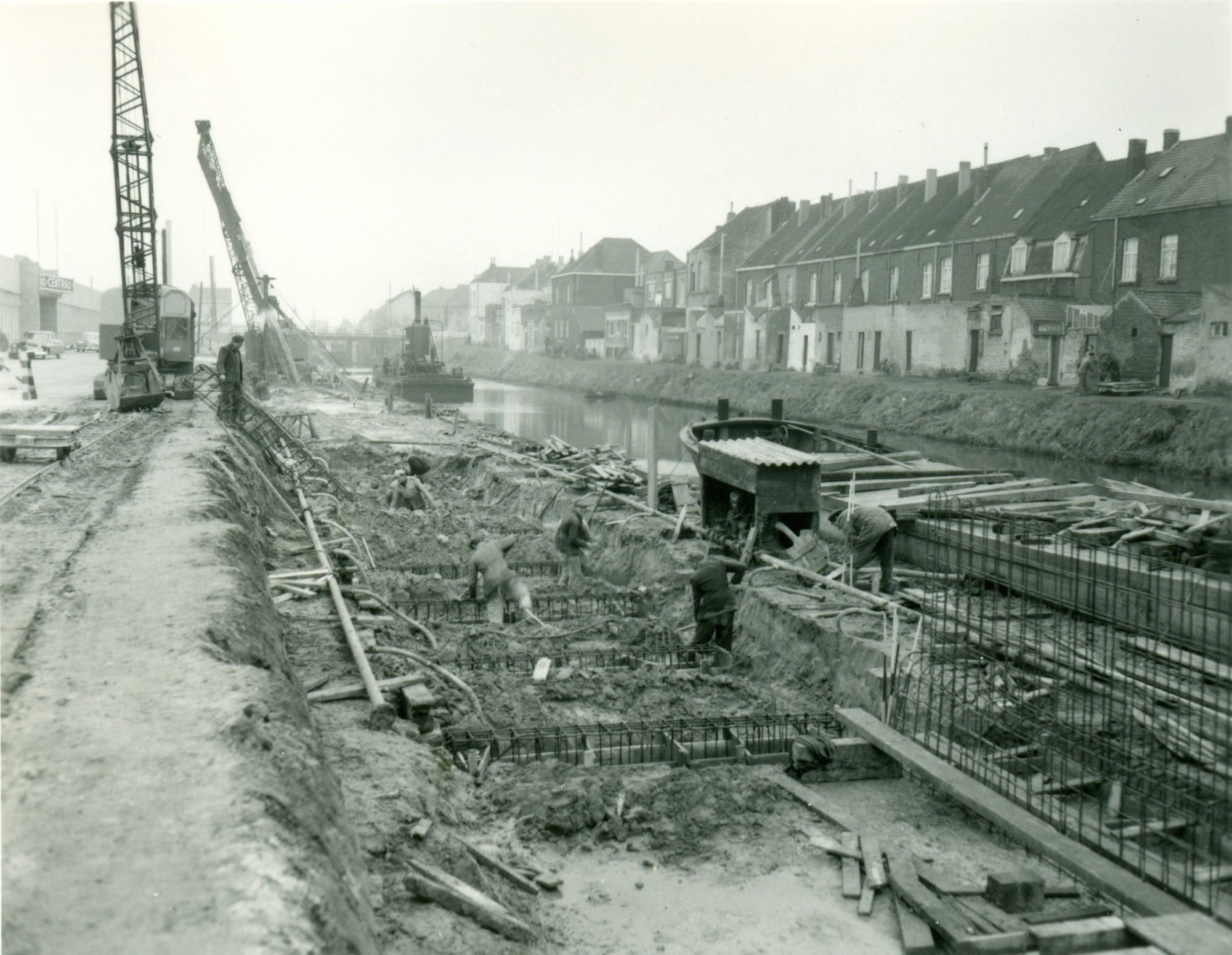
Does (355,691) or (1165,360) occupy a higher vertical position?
(1165,360)

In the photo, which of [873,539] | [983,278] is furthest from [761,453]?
[983,278]

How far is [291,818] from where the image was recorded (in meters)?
4.14

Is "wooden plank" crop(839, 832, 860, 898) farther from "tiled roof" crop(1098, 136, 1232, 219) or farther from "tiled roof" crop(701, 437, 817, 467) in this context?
"tiled roof" crop(1098, 136, 1232, 219)

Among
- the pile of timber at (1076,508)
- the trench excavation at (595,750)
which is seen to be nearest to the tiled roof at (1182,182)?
the pile of timber at (1076,508)

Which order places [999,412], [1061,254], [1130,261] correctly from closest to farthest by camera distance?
[999,412] < [1130,261] < [1061,254]

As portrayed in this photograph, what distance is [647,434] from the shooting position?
20594 mm

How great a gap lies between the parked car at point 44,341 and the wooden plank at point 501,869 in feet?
160

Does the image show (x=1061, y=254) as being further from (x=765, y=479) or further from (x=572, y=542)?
(x=572, y=542)

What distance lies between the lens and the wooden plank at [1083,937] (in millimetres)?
4961

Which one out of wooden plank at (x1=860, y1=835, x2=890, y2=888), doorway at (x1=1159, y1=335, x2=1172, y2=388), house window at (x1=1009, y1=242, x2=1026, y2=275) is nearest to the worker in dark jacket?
wooden plank at (x1=860, y1=835, x2=890, y2=888)

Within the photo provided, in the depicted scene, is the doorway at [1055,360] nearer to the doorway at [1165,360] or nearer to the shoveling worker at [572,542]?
the doorway at [1165,360]

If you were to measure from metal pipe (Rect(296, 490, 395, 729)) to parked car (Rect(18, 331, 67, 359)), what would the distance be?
4294 cm

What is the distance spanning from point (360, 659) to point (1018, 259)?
3758cm

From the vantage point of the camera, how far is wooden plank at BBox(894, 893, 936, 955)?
546 centimetres
